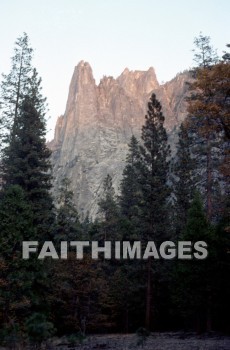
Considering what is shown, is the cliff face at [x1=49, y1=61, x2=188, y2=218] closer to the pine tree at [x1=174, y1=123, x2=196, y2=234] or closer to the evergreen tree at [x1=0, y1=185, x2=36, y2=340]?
the pine tree at [x1=174, y1=123, x2=196, y2=234]

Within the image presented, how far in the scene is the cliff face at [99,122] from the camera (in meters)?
146

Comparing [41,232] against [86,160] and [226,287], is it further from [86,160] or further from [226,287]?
[86,160]

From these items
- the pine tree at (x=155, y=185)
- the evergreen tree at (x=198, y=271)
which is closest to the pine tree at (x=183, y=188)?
the pine tree at (x=155, y=185)

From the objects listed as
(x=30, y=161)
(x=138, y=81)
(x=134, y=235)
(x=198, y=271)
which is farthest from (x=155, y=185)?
(x=138, y=81)

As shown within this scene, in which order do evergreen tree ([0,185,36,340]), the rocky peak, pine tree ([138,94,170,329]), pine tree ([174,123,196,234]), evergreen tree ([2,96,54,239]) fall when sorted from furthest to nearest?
the rocky peak < pine tree ([174,123,196,234]) < pine tree ([138,94,170,329]) < evergreen tree ([2,96,54,239]) < evergreen tree ([0,185,36,340])

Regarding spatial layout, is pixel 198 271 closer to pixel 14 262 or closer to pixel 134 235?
pixel 134 235

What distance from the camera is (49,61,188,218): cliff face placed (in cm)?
14650

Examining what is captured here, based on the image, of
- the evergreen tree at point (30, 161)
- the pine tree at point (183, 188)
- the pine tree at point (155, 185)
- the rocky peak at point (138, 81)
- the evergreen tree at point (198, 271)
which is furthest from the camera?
the rocky peak at point (138, 81)

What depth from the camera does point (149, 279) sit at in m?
31.0

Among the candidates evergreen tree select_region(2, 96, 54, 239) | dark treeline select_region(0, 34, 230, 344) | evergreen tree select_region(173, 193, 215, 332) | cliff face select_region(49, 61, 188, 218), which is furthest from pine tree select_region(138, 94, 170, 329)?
cliff face select_region(49, 61, 188, 218)

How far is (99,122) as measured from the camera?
16112 cm

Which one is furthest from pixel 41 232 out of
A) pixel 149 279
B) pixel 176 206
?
pixel 176 206

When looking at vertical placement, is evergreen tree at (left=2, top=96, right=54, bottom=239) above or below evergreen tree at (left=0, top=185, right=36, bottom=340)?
above

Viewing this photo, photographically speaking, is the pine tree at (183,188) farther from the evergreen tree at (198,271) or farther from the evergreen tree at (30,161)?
the evergreen tree at (30,161)
